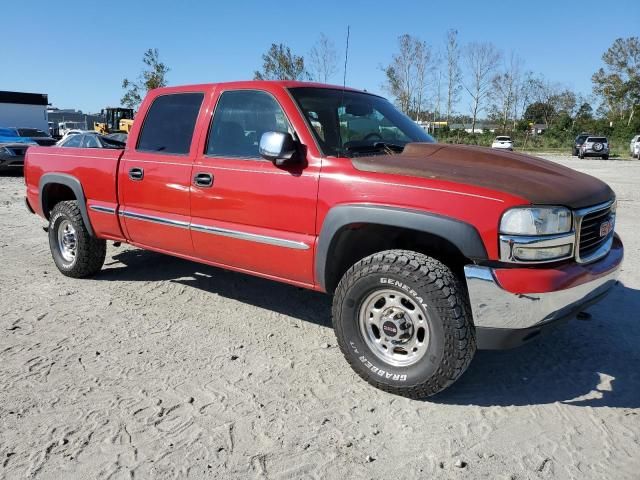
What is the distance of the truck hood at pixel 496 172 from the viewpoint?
9.41 ft

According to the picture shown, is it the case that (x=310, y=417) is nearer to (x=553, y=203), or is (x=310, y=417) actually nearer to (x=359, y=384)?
(x=359, y=384)

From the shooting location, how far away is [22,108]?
42375 millimetres

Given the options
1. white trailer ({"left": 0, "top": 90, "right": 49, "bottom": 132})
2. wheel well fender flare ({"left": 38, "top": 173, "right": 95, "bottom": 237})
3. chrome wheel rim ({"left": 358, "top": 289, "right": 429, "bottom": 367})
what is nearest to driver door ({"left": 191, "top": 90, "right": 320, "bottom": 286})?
chrome wheel rim ({"left": 358, "top": 289, "right": 429, "bottom": 367})

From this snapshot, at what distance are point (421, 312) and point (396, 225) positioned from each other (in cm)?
52

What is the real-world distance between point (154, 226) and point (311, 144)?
5.61ft

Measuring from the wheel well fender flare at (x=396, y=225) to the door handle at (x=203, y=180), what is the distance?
1.09 metres

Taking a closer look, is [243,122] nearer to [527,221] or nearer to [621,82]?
[527,221]

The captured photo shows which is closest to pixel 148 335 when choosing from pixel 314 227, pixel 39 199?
pixel 314 227

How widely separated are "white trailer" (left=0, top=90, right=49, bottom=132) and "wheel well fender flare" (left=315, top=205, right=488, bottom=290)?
149ft

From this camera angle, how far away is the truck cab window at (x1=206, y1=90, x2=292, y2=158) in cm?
377

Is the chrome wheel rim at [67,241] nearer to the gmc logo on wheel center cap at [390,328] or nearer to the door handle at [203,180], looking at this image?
the door handle at [203,180]

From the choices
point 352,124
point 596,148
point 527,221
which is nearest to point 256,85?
point 352,124

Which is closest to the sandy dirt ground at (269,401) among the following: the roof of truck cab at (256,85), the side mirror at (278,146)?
the side mirror at (278,146)

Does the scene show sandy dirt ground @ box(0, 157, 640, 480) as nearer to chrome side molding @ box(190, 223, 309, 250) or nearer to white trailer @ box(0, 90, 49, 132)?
chrome side molding @ box(190, 223, 309, 250)
